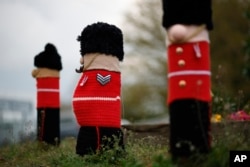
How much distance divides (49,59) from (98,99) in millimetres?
3608

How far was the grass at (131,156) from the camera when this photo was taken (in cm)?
550

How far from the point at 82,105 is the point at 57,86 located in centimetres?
331

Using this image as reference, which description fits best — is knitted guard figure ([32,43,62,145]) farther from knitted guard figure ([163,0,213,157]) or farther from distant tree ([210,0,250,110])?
distant tree ([210,0,250,110])

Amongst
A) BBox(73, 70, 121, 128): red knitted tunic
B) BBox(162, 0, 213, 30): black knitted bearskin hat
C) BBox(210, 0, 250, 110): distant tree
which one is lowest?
BBox(73, 70, 121, 128): red knitted tunic

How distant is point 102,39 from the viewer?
796 cm

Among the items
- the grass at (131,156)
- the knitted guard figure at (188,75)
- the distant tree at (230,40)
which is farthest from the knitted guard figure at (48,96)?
the distant tree at (230,40)

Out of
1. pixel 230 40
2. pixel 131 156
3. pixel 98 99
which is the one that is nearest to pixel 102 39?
pixel 98 99

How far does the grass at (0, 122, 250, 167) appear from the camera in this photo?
5504 millimetres

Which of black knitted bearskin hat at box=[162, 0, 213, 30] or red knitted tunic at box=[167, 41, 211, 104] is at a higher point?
black knitted bearskin hat at box=[162, 0, 213, 30]

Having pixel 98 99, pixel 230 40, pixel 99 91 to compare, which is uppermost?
pixel 230 40

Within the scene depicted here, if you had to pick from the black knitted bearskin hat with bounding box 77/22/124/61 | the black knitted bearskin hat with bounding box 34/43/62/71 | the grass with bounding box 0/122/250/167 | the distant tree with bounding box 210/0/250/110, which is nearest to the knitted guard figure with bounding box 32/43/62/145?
the black knitted bearskin hat with bounding box 34/43/62/71

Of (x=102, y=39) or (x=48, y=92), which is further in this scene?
(x=48, y=92)

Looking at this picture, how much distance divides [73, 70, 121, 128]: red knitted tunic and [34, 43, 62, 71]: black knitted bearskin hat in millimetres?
3219

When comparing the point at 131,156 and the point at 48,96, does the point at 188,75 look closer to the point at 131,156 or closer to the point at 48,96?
the point at 131,156
